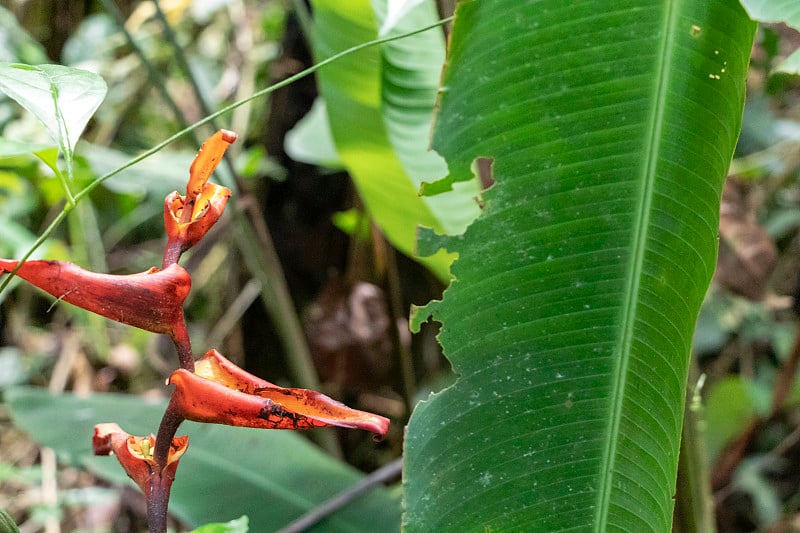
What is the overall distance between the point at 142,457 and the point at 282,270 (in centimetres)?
136

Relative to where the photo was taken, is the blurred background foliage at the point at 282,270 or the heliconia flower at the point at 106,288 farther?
the blurred background foliage at the point at 282,270

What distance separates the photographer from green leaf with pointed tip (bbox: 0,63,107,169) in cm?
37

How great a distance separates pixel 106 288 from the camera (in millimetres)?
320

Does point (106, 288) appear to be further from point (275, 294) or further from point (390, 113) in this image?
point (275, 294)

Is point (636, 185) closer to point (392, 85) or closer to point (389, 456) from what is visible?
point (392, 85)

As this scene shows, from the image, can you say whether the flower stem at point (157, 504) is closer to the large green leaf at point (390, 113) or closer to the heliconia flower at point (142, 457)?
the heliconia flower at point (142, 457)

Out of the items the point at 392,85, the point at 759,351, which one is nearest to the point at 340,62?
the point at 392,85

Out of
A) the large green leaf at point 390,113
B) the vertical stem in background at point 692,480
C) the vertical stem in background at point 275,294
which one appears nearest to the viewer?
the vertical stem in background at point 692,480

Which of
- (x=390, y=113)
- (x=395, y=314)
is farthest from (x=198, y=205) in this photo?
(x=395, y=314)

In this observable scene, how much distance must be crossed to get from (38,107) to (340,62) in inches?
23.5

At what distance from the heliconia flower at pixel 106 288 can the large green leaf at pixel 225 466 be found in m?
0.68

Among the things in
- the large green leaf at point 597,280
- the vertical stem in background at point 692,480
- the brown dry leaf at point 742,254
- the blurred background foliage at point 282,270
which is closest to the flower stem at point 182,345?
the large green leaf at point 597,280

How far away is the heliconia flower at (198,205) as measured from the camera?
35cm

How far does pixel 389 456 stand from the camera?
167 centimetres
